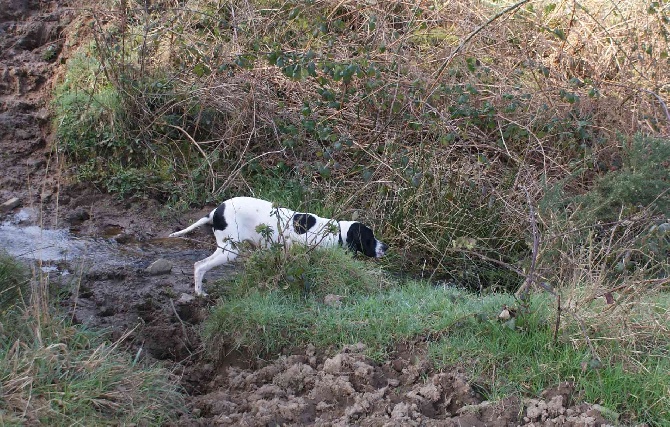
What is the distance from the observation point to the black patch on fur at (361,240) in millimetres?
6367

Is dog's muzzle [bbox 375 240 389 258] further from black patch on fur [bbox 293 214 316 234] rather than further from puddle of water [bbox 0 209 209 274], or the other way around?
puddle of water [bbox 0 209 209 274]

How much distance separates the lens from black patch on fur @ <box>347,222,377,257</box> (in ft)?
20.9

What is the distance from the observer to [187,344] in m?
5.10

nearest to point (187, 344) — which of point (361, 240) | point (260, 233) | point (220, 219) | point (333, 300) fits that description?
point (333, 300)

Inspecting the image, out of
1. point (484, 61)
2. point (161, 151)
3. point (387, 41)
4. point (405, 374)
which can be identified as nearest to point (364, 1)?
point (387, 41)

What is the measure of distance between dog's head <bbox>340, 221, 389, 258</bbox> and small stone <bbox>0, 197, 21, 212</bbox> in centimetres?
341

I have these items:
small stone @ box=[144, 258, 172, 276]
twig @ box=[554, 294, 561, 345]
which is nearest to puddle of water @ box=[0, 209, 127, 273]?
small stone @ box=[144, 258, 172, 276]

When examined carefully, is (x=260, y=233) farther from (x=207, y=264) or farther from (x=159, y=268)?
(x=159, y=268)

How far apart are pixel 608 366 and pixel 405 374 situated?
1.07 metres

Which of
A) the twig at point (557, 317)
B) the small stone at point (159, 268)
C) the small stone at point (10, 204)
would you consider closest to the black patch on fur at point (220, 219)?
the small stone at point (159, 268)

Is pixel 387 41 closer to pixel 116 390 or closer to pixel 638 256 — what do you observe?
pixel 638 256

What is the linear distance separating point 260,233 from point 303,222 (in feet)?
1.16

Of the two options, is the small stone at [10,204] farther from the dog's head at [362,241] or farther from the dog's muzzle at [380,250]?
the dog's muzzle at [380,250]

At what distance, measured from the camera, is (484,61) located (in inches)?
344
